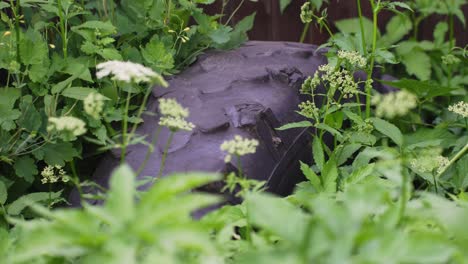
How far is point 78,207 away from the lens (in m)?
1.88

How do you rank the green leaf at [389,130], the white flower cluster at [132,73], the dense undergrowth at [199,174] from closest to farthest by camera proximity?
the dense undergrowth at [199,174], the white flower cluster at [132,73], the green leaf at [389,130]

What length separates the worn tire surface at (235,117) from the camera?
189cm

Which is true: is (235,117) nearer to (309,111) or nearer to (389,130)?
(309,111)

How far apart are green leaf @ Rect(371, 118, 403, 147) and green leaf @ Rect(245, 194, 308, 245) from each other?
1.09m

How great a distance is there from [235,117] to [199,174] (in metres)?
1.02

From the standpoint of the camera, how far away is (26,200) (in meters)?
1.80

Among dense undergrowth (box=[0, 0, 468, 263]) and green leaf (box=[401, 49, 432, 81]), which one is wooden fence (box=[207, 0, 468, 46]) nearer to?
dense undergrowth (box=[0, 0, 468, 263])

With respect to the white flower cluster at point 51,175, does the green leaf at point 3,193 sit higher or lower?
lower

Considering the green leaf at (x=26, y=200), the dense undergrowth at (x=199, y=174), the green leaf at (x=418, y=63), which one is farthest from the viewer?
the green leaf at (x=418, y=63)

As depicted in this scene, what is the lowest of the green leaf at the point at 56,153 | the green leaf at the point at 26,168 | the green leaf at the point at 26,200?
the green leaf at the point at 26,200

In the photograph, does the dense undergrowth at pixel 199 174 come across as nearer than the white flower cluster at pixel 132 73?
Yes

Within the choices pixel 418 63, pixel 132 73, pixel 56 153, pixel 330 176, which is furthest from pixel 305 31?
pixel 132 73

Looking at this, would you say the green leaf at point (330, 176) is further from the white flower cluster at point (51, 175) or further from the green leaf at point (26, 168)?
the green leaf at point (26, 168)

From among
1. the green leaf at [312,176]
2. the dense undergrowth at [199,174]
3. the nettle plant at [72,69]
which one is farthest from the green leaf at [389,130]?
the nettle plant at [72,69]
